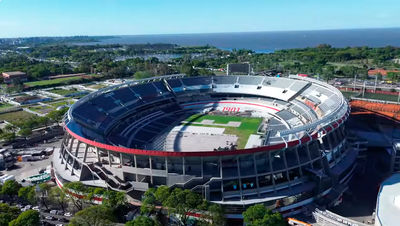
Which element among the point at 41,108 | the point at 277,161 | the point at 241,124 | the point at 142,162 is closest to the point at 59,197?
the point at 142,162

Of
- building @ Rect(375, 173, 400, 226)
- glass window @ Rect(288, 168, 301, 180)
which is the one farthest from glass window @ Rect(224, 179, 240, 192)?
building @ Rect(375, 173, 400, 226)

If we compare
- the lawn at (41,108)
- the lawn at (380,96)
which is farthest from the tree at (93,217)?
the lawn at (380,96)

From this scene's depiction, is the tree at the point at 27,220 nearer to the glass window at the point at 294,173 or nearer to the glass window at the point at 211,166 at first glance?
the glass window at the point at 211,166

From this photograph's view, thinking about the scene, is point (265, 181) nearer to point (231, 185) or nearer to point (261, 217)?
point (231, 185)

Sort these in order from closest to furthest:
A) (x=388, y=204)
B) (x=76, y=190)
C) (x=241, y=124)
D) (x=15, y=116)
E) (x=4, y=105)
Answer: (x=388, y=204) → (x=76, y=190) → (x=241, y=124) → (x=15, y=116) → (x=4, y=105)

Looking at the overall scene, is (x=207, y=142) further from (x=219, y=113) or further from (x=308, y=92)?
(x=308, y=92)
